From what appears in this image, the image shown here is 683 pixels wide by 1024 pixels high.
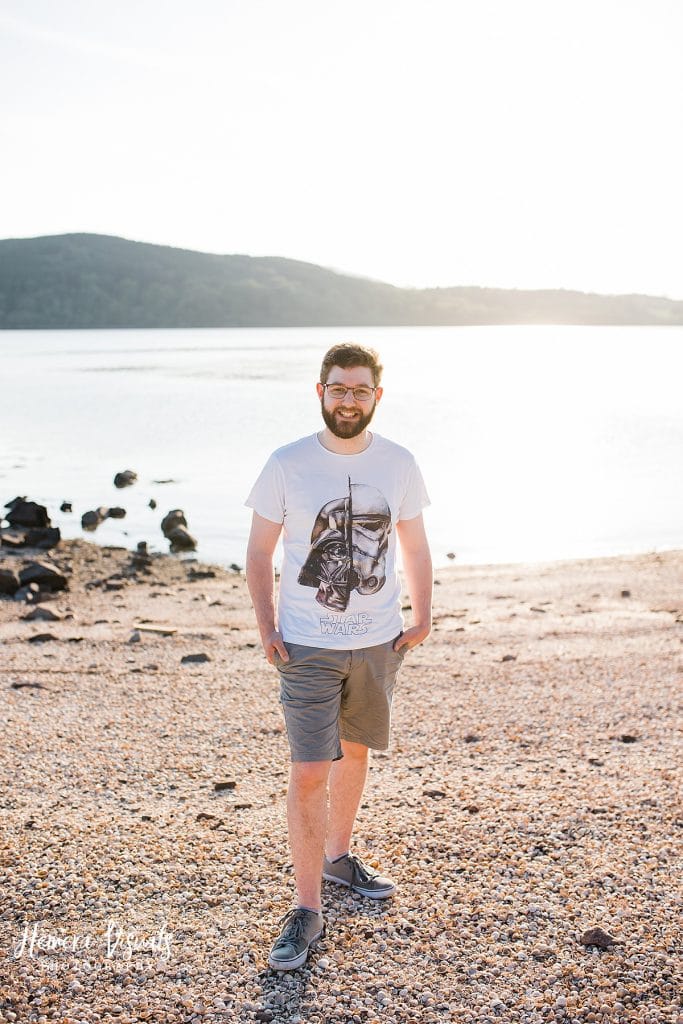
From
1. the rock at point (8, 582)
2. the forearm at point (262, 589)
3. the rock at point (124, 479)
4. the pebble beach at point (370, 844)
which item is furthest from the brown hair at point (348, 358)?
the rock at point (124, 479)

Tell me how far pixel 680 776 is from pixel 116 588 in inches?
358

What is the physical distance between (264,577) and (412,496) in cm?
71

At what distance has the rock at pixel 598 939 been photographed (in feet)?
12.3

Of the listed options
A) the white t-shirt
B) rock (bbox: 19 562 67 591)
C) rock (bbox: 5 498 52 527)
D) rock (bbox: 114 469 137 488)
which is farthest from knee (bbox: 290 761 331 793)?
rock (bbox: 114 469 137 488)

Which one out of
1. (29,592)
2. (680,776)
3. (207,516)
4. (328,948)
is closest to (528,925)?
(328,948)

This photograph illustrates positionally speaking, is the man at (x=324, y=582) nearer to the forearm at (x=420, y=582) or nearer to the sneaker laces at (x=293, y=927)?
the sneaker laces at (x=293, y=927)

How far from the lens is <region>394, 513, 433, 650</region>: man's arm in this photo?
3.89 metres

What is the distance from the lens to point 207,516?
20203 millimetres

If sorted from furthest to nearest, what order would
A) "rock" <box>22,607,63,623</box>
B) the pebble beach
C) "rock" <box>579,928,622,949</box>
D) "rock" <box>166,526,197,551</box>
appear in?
"rock" <box>166,526,197,551</box>
"rock" <box>22,607,63,623</box>
"rock" <box>579,928,622,949</box>
the pebble beach

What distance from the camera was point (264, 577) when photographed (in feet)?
12.1

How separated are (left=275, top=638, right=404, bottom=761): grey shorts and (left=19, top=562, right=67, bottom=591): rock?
9.45 m

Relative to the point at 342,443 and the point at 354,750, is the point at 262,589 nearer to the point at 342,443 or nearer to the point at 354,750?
the point at 342,443

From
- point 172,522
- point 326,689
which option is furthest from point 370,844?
point 172,522

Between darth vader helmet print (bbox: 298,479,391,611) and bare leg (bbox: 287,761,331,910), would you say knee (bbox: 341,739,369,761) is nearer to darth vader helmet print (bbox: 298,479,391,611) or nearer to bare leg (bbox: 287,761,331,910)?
bare leg (bbox: 287,761,331,910)
